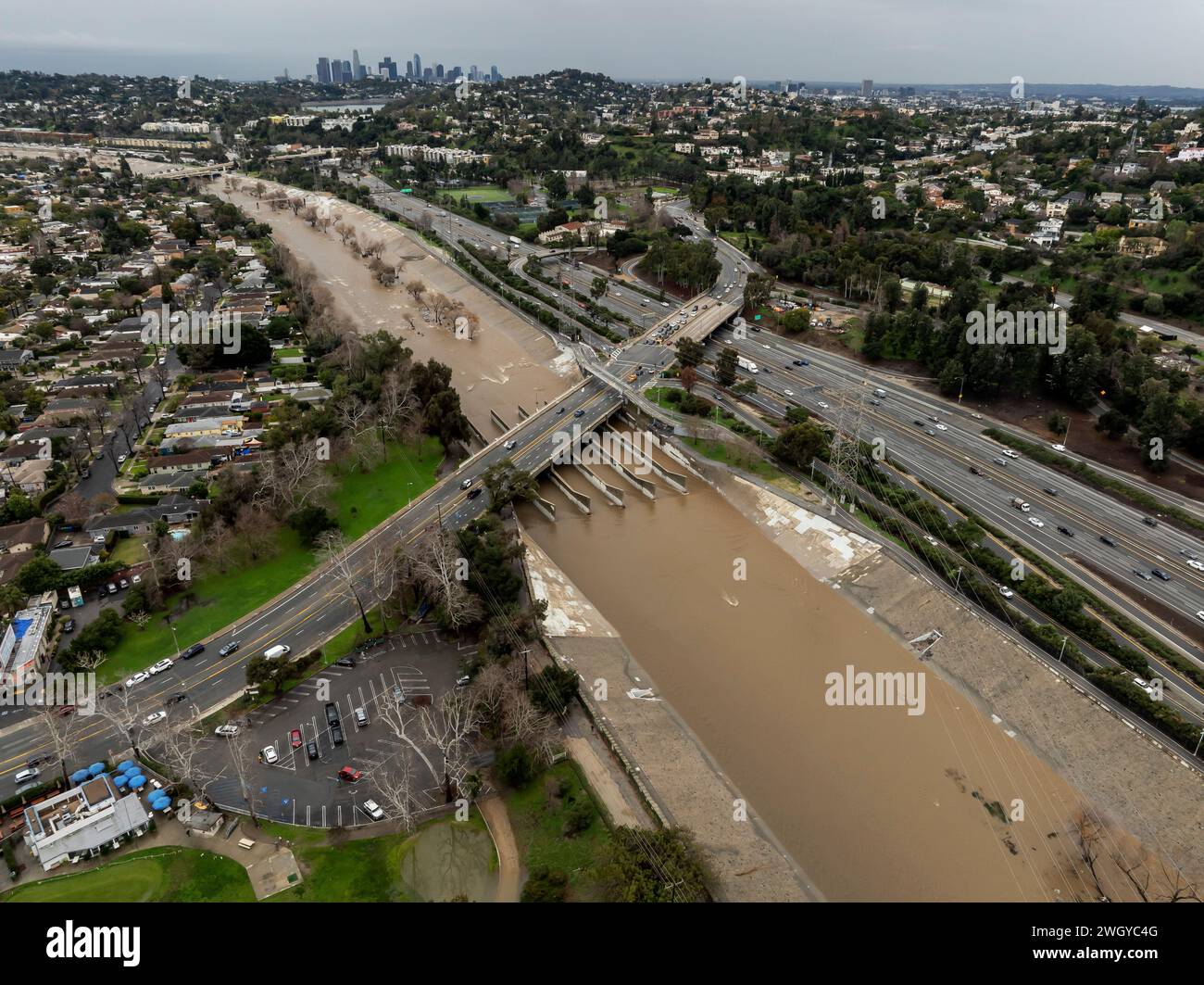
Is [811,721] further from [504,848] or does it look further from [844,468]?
[844,468]

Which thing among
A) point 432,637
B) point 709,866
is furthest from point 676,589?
point 709,866

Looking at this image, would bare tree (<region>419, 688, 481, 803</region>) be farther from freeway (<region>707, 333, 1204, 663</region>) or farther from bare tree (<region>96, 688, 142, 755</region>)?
freeway (<region>707, 333, 1204, 663</region>)

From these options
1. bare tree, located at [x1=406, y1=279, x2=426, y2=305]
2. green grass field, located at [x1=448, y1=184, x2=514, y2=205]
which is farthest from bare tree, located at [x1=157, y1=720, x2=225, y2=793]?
green grass field, located at [x1=448, y1=184, x2=514, y2=205]

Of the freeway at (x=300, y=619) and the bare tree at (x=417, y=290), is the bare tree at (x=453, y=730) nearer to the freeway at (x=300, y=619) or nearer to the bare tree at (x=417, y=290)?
the freeway at (x=300, y=619)

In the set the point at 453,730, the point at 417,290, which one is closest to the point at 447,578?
the point at 453,730

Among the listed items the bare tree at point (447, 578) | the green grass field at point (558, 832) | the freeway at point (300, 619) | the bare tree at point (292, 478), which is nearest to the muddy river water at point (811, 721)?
the freeway at point (300, 619)

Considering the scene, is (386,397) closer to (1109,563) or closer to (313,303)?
(313,303)
